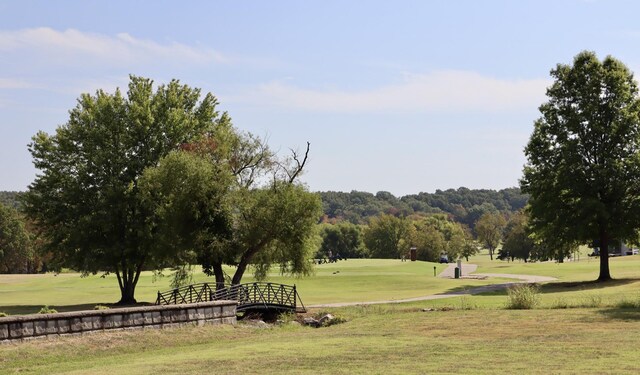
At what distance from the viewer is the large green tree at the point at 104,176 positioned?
50.1 meters

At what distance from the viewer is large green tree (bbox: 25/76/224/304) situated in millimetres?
50062

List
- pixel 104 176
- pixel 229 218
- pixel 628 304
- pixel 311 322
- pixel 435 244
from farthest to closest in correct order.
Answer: pixel 435 244, pixel 104 176, pixel 229 218, pixel 311 322, pixel 628 304

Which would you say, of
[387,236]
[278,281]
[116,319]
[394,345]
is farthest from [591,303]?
[387,236]

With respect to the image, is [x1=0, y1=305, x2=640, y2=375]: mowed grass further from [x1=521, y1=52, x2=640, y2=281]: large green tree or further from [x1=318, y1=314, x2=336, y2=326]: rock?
[x1=521, y1=52, x2=640, y2=281]: large green tree

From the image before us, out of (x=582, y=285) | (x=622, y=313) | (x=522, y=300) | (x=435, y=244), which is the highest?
(x=435, y=244)

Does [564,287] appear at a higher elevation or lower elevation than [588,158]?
lower

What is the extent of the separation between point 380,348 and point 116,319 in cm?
1048

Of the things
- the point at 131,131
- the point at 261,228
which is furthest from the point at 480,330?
the point at 131,131

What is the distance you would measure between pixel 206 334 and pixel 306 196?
15506 mm

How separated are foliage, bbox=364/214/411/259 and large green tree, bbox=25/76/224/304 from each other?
10143 cm

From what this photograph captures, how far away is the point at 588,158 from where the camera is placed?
56.5 m

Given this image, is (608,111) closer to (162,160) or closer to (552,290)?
(552,290)

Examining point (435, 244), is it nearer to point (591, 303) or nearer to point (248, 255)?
point (248, 255)

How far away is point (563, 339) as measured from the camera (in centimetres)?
2334
